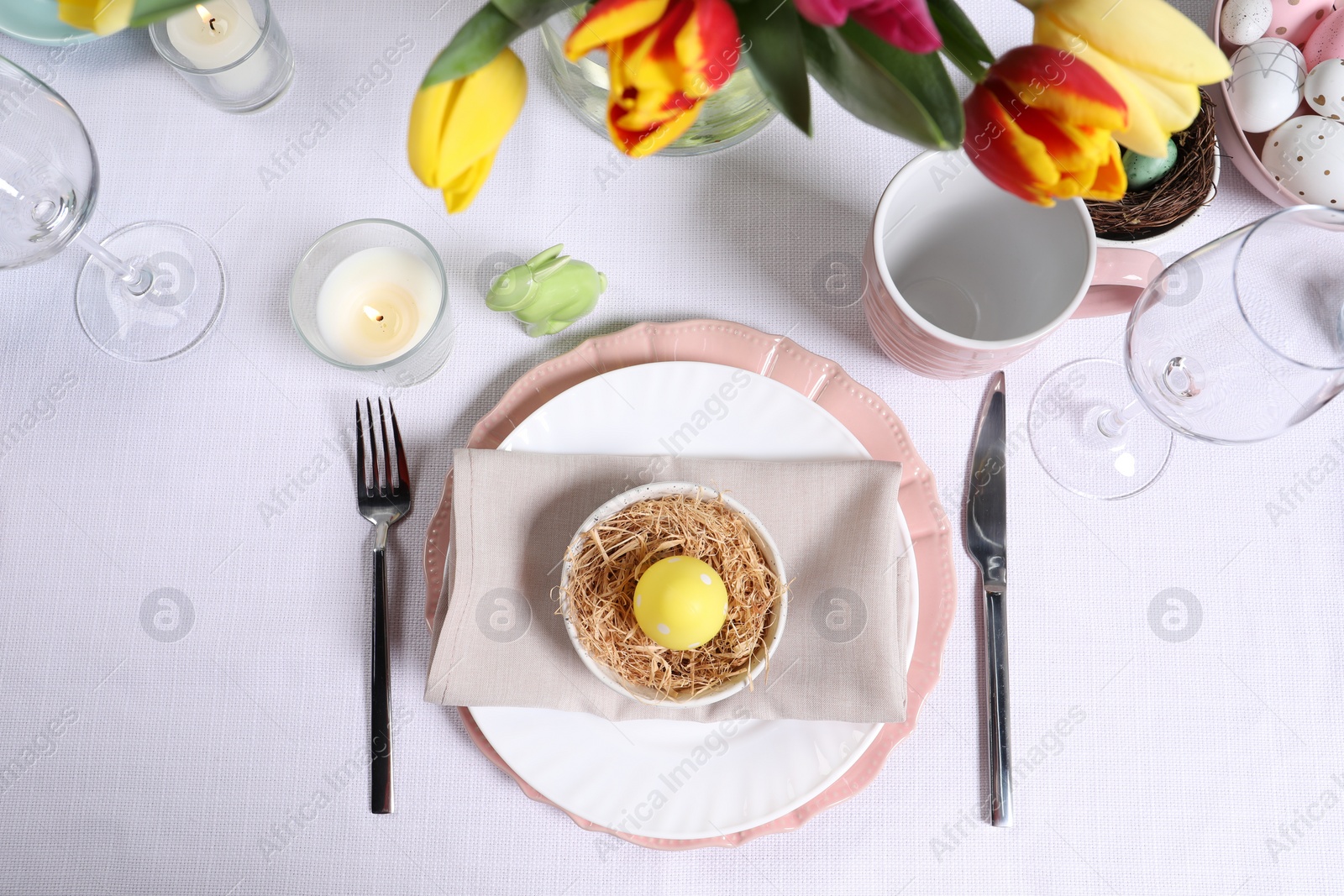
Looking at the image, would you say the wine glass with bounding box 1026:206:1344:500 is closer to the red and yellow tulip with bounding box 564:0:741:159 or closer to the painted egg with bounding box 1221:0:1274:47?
the painted egg with bounding box 1221:0:1274:47

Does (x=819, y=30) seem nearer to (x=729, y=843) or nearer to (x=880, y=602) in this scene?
(x=880, y=602)

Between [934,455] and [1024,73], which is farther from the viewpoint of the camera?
[934,455]

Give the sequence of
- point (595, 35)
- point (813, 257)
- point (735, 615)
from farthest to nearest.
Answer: point (813, 257), point (735, 615), point (595, 35)

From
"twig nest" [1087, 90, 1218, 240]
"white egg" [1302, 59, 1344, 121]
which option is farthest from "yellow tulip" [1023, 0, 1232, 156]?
"white egg" [1302, 59, 1344, 121]

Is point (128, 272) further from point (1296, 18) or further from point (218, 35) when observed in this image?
point (1296, 18)

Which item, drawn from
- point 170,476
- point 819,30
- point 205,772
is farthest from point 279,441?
point 819,30
